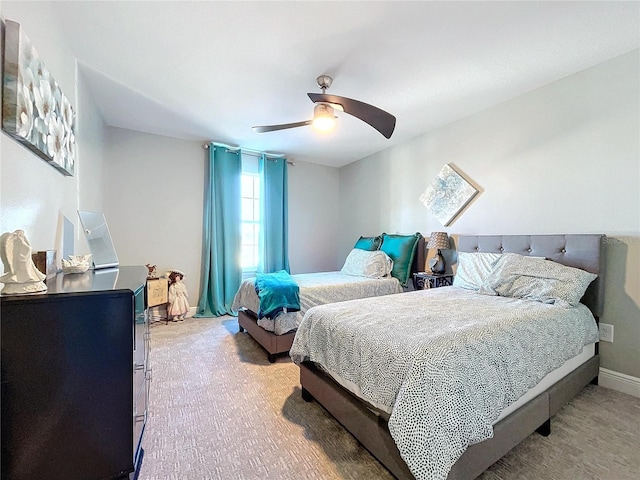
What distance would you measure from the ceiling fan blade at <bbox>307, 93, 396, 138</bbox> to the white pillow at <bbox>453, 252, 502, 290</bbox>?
150cm

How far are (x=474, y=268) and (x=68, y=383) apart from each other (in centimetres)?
294

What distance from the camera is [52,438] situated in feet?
3.19

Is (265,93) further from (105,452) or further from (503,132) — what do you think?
(105,452)

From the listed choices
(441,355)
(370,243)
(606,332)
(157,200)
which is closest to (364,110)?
(441,355)

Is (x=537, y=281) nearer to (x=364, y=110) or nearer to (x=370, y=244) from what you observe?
(x=364, y=110)

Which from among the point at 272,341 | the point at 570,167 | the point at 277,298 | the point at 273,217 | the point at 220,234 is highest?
the point at 570,167

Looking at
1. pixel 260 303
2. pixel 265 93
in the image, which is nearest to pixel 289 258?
pixel 260 303

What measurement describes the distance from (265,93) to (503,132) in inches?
96.2

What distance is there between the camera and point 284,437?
1627 mm

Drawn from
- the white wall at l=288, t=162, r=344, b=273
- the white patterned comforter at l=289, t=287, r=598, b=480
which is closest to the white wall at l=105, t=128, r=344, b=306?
the white wall at l=288, t=162, r=344, b=273

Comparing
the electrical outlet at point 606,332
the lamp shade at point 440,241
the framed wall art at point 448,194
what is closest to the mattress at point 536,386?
the electrical outlet at point 606,332

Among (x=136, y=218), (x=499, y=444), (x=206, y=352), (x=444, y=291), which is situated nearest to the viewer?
(x=499, y=444)

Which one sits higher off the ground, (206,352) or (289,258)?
(289,258)

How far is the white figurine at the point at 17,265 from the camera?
0.97 meters
